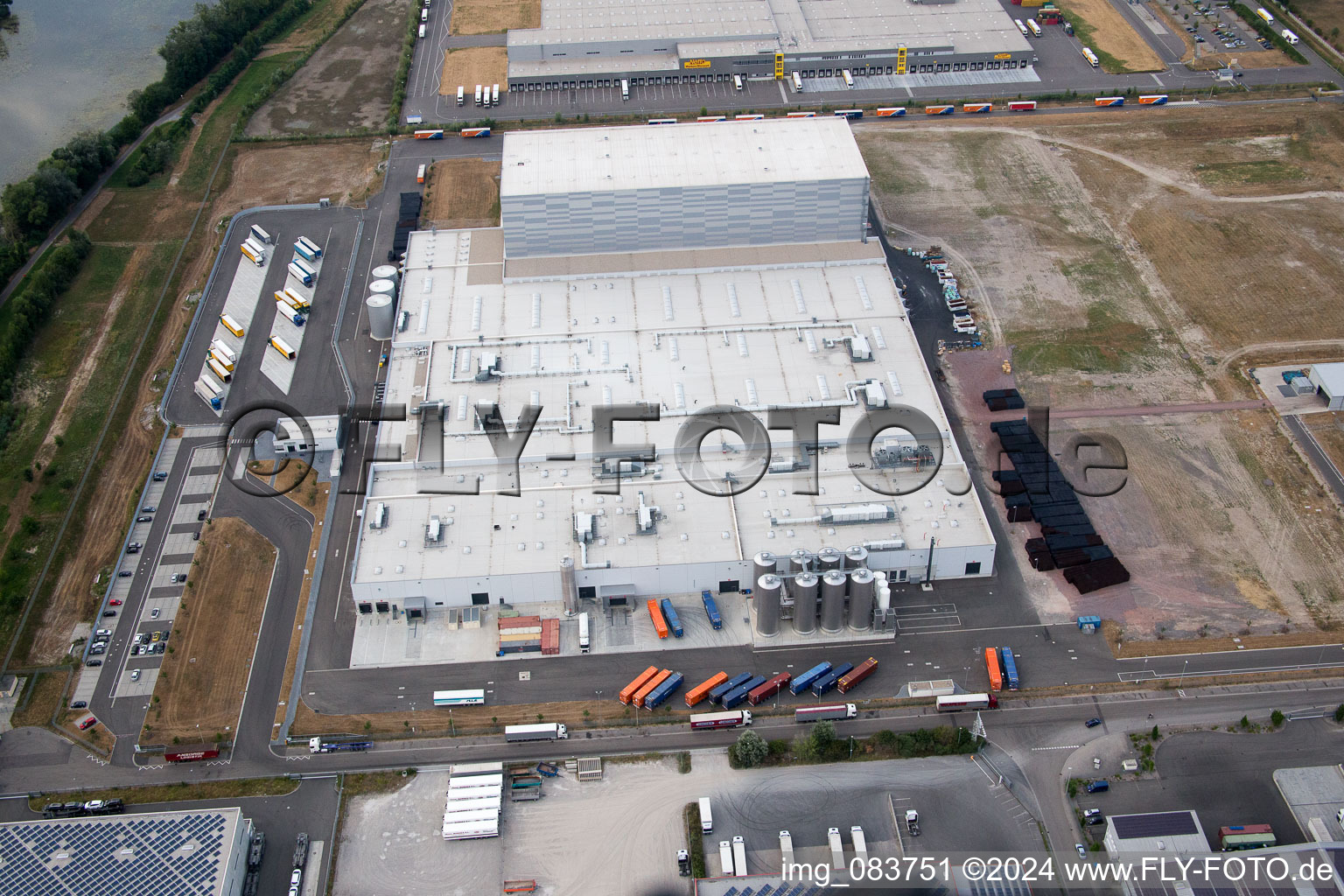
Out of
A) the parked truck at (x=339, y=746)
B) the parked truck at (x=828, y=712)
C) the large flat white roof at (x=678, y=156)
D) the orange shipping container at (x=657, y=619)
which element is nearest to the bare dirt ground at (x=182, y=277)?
the parked truck at (x=339, y=746)

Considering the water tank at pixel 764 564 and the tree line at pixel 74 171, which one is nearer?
the water tank at pixel 764 564

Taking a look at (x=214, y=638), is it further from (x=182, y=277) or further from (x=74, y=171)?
(x=74, y=171)

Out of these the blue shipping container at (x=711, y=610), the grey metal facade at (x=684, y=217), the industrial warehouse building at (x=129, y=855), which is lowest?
the industrial warehouse building at (x=129, y=855)

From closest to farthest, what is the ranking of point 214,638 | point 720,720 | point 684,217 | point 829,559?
point 720,720
point 829,559
point 214,638
point 684,217

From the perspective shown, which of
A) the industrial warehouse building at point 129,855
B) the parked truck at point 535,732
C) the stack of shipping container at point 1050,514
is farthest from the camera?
the stack of shipping container at point 1050,514

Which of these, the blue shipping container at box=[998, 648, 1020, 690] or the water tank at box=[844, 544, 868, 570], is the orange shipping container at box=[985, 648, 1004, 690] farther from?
the water tank at box=[844, 544, 868, 570]

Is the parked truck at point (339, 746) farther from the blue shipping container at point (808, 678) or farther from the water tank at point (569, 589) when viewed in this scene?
the blue shipping container at point (808, 678)

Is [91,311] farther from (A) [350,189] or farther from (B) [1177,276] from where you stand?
(B) [1177,276]

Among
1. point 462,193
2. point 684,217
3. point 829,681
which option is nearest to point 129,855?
point 829,681
